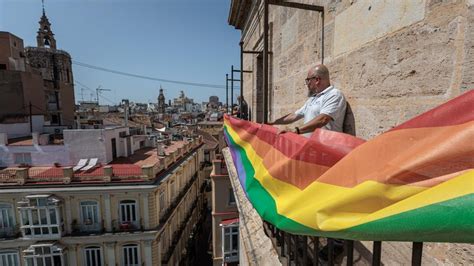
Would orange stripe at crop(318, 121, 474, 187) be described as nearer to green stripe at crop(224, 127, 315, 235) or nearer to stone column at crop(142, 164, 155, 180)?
green stripe at crop(224, 127, 315, 235)

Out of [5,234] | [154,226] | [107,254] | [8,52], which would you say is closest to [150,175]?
[154,226]

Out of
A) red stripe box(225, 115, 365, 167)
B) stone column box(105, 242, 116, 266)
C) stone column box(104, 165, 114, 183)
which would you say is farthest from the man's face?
stone column box(105, 242, 116, 266)

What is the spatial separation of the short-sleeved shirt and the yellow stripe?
1057mm

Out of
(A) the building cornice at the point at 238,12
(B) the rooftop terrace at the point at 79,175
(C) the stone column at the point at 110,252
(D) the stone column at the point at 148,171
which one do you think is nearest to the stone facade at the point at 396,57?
(A) the building cornice at the point at 238,12

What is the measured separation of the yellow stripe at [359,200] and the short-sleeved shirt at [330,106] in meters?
1.06

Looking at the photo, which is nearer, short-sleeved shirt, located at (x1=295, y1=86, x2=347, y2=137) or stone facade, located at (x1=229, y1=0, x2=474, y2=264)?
stone facade, located at (x1=229, y1=0, x2=474, y2=264)

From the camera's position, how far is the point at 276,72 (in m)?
4.52

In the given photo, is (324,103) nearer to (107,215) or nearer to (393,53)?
(393,53)

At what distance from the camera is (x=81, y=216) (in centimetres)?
1199


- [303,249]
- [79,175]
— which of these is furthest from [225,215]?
[303,249]

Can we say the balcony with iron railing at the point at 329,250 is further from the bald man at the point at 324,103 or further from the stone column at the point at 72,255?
the stone column at the point at 72,255

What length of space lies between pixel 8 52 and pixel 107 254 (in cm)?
2356

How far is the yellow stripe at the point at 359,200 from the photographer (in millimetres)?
676

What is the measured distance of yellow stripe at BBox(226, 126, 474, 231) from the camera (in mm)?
676
